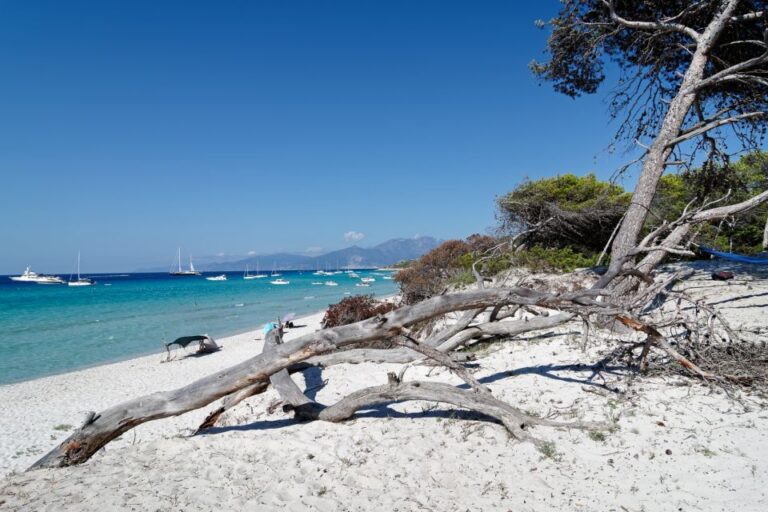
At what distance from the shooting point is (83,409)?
9.08m

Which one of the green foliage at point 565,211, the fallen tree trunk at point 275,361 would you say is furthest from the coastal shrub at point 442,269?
the fallen tree trunk at point 275,361

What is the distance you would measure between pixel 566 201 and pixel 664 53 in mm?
7777

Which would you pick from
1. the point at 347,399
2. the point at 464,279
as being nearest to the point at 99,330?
the point at 464,279

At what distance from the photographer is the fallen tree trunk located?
434 cm

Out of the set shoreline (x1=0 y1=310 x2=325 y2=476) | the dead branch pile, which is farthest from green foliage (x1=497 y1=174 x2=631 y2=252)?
the dead branch pile

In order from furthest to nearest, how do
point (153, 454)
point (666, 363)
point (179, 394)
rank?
point (666, 363), point (179, 394), point (153, 454)

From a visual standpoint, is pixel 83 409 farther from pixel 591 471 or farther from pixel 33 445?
pixel 591 471

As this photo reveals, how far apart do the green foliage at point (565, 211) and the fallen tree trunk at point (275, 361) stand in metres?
11.1

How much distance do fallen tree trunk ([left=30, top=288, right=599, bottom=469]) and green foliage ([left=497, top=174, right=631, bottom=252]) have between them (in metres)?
11.1

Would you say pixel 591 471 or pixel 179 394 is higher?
pixel 179 394

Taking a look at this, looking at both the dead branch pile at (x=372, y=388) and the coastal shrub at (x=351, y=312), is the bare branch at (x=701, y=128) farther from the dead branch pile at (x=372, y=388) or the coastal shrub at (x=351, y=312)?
the coastal shrub at (x=351, y=312)

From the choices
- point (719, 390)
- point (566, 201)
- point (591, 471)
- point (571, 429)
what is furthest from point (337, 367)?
point (566, 201)

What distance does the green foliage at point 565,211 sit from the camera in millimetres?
15242

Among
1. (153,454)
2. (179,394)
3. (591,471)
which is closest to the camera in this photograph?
(591,471)
